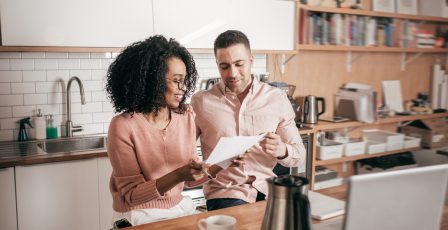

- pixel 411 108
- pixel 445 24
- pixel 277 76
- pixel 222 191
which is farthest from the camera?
pixel 445 24

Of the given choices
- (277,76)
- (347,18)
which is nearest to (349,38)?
(347,18)

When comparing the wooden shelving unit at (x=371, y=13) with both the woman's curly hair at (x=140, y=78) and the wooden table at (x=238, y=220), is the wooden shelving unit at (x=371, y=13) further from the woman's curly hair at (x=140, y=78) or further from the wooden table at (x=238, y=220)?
the wooden table at (x=238, y=220)

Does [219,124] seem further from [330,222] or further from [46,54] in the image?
[46,54]

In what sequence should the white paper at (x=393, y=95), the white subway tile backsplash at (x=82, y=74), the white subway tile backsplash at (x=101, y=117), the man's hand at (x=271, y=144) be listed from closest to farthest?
the man's hand at (x=271, y=144) → the white subway tile backsplash at (x=82, y=74) → the white subway tile backsplash at (x=101, y=117) → the white paper at (x=393, y=95)

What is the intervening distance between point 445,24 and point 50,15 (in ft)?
15.2

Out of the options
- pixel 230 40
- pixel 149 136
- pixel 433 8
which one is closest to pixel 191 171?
pixel 149 136

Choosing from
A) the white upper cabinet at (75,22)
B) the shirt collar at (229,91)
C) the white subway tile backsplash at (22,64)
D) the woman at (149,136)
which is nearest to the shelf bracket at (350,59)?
the white upper cabinet at (75,22)

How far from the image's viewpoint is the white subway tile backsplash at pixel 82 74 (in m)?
3.03

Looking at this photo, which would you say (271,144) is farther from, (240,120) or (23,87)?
(23,87)

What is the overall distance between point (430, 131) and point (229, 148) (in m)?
3.63

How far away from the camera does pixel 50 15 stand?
2.59m

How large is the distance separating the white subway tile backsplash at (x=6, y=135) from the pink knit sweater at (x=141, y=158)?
1584 millimetres

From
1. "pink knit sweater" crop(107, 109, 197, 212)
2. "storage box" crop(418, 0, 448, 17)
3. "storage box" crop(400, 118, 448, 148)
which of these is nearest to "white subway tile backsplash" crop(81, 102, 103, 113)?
"pink knit sweater" crop(107, 109, 197, 212)

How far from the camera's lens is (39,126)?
2.86m
